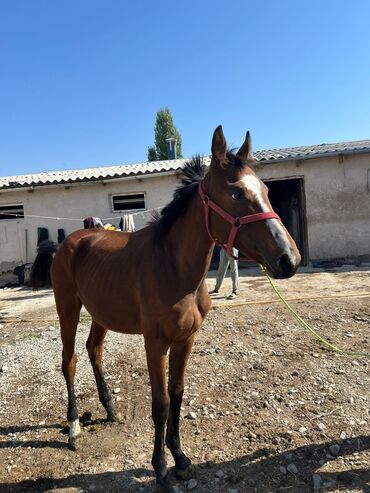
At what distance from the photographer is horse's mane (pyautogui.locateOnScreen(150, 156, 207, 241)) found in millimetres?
2514

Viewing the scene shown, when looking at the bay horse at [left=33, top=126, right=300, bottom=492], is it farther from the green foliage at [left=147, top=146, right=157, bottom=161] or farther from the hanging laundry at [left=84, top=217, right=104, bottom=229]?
the green foliage at [left=147, top=146, right=157, bottom=161]

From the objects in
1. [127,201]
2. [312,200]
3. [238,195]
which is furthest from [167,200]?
[238,195]

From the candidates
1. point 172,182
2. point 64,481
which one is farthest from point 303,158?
point 64,481

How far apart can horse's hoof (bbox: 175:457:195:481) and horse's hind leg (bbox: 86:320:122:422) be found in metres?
0.88

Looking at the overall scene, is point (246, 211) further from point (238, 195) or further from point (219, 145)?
point (219, 145)

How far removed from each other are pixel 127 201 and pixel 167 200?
130 centimetres

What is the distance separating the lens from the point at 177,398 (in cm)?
278

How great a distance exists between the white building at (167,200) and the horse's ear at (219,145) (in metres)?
9.04

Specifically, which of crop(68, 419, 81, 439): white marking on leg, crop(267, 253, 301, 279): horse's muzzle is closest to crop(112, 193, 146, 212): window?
crop(68, 419, 81, 439): white marking on leg

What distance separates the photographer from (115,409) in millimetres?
3355

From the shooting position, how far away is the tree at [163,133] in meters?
36.0

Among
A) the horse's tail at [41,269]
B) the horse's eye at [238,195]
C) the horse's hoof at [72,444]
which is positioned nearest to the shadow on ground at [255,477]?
the horse's hoof at [72,444]

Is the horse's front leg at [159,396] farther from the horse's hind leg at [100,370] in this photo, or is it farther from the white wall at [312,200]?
the white wall at [312,200]

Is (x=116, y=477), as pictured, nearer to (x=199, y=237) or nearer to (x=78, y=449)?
(x=78, y=449)
